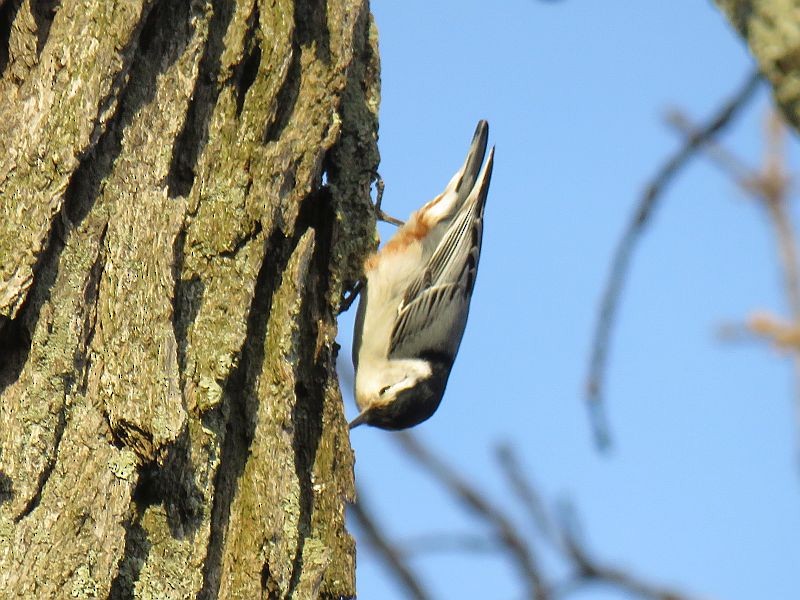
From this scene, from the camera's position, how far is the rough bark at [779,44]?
703 mm

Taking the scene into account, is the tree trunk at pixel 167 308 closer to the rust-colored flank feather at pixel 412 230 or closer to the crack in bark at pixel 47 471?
the crack in bark at pixel 47 471

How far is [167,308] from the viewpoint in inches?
70.9

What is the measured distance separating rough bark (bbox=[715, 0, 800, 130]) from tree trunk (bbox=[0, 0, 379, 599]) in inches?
46.4

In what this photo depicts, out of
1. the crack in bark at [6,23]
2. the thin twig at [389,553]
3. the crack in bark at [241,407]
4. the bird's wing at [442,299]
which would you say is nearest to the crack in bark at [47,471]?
the crack in bark at [241,407]

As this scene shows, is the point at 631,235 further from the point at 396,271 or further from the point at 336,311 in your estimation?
the point at 396,271

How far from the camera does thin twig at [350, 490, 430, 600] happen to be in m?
2.42

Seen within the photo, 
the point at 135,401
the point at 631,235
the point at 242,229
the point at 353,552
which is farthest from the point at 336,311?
the point at 631,235

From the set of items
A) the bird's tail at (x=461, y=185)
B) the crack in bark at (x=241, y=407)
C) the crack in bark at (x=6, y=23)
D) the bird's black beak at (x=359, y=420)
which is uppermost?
the bird's tail at (x=461, y=185)

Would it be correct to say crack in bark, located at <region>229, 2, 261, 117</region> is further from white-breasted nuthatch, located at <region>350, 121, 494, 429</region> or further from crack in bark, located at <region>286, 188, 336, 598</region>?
white-breasted nuthatch, located at <region>350, 121, 494, 429</region>

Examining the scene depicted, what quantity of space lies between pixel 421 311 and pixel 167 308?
206 cm

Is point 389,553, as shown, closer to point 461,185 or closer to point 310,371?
point 310,371

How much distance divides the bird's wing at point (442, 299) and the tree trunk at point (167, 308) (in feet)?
5.03

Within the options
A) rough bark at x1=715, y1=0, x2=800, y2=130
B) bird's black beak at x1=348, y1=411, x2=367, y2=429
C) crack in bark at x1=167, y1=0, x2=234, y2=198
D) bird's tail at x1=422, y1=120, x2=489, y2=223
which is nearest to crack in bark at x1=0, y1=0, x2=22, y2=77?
crack in bark at x1=167, y1=0, x2=234, y2=198

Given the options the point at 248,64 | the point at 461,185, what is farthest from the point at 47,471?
the point at 461,185
